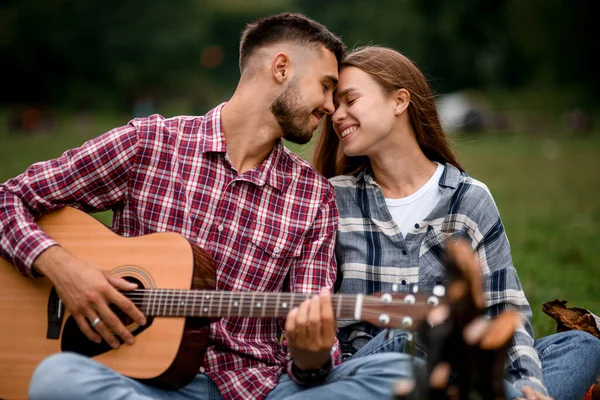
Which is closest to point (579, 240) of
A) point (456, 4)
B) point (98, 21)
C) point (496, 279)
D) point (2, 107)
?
point (496, 279)

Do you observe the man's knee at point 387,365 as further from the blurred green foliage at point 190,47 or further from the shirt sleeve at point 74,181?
the blurred green foliage at point 190,47

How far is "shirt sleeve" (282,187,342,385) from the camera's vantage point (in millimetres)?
3354

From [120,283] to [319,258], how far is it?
99cm

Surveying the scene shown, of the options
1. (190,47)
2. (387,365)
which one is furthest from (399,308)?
(190,47)

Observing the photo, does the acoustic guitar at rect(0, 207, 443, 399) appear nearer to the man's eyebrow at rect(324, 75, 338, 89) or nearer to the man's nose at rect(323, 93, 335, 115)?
the man's nose at rect(323, 93, 335, 115)

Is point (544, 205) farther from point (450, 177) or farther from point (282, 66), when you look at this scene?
point (282, 66)

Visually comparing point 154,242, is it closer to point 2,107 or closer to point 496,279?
point 496,279

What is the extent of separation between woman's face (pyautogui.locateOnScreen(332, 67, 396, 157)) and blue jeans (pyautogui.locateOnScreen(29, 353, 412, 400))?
4.12 feet

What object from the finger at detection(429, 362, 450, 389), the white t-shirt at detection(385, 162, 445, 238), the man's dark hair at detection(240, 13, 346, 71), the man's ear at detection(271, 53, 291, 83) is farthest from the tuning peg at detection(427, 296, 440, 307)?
the man's dark hair at detection(240, 13, 346, 71)

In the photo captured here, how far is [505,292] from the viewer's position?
3.42 m

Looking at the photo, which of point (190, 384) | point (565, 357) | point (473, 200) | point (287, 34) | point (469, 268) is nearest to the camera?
point (469, 268)

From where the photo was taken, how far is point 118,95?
47.1 m

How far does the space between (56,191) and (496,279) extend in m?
2.24

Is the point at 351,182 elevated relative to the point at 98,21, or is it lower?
lower
